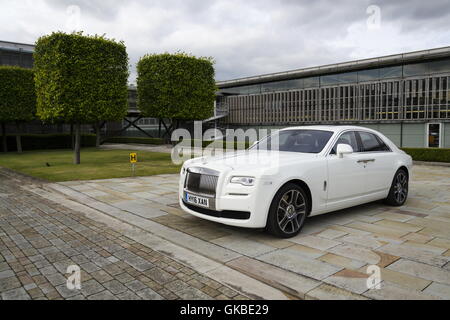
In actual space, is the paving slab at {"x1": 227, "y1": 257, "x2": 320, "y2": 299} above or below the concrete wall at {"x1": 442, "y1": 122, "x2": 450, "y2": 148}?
below

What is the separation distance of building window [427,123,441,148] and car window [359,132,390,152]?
2337cm

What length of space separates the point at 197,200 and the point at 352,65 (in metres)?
31.8

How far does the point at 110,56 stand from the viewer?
16344 mm

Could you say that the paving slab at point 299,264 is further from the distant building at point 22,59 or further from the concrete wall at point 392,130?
the distant building at point 22,59

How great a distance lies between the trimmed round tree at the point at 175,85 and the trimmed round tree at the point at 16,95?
7.58 metres

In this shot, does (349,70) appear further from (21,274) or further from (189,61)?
(21,274)

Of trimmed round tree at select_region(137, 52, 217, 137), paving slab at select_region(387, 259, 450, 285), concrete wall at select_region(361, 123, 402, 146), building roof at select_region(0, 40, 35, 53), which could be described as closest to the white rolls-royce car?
paving slab at select_region(387, 259, 450, 285)

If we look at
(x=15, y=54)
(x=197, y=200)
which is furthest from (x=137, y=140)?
(x=197, y=200)

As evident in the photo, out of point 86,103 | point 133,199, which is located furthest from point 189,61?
point 133,199

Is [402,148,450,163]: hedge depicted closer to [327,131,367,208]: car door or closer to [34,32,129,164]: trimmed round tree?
[327,131,367,208]: car door

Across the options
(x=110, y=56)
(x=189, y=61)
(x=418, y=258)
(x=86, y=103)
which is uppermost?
(x=189, y=61)

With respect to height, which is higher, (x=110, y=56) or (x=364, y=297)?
(x=110, y=56)

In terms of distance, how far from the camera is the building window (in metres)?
26.4

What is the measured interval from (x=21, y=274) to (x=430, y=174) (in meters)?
12.9
